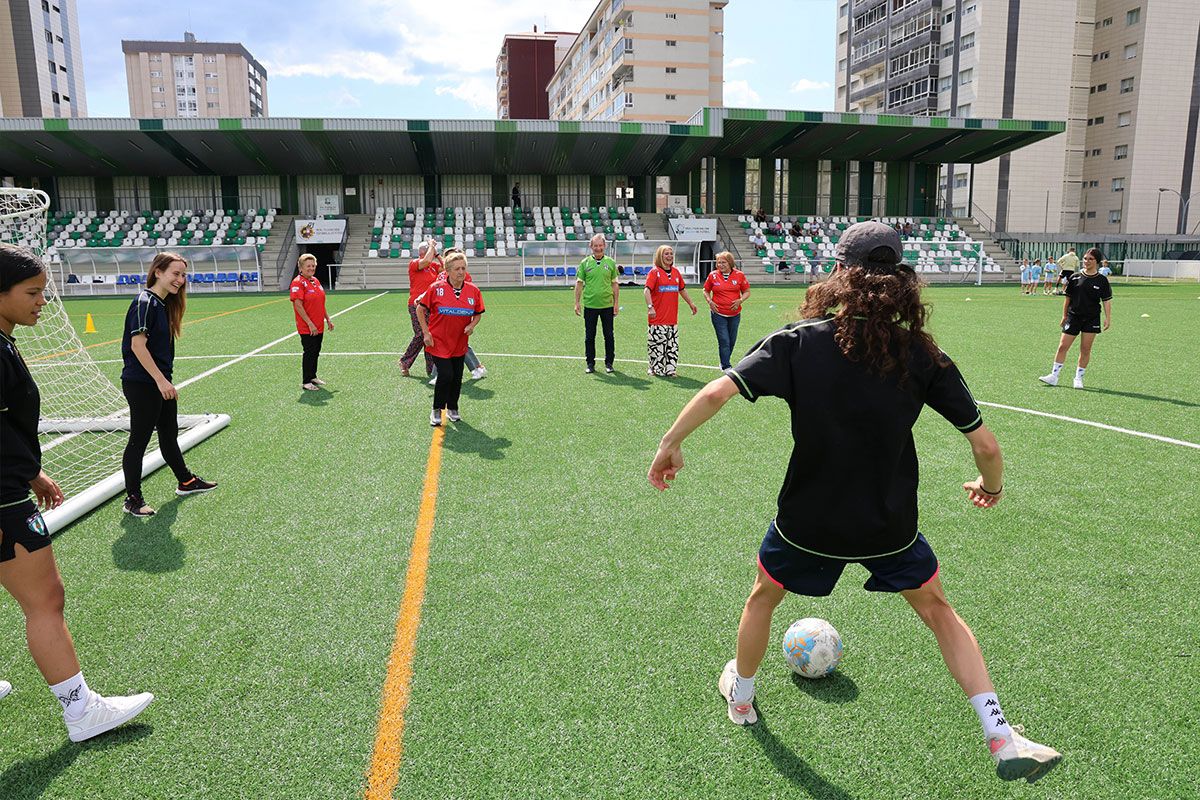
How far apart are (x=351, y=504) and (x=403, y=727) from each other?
Answer: 9.83 ft

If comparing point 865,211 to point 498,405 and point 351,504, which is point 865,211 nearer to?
point 498,405

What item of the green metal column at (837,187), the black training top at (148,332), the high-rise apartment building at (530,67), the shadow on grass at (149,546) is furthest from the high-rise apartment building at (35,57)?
the shadow on grass at (149,546)

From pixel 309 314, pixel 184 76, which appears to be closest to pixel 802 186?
pixel 309 314

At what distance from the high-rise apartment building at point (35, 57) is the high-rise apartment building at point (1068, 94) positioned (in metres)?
82.4

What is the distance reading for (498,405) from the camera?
9375 mm

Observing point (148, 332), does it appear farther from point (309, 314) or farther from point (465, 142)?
point (465, 142)

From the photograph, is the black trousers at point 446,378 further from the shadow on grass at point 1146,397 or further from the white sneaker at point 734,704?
the shadow on grass at point 1146,397

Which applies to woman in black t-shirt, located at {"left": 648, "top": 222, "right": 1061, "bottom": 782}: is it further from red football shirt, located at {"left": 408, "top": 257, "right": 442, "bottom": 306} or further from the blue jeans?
red football shirt, located at {"left": 408, "top": 257, "right": 442, "bottom": 306}

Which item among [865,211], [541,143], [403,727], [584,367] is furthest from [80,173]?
[403,727]

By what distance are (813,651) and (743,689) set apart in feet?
1.67

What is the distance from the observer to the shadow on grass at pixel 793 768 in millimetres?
2662

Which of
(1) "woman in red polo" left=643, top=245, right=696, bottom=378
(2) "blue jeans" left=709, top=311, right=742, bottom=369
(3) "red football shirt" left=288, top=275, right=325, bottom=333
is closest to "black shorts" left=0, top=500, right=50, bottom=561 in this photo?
(3) "red football shirt" left=288, top=275, right=325, bottom=333

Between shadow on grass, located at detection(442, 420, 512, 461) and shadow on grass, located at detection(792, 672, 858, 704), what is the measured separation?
414 centimetres

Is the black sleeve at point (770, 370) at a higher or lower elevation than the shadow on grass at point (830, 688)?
higher
